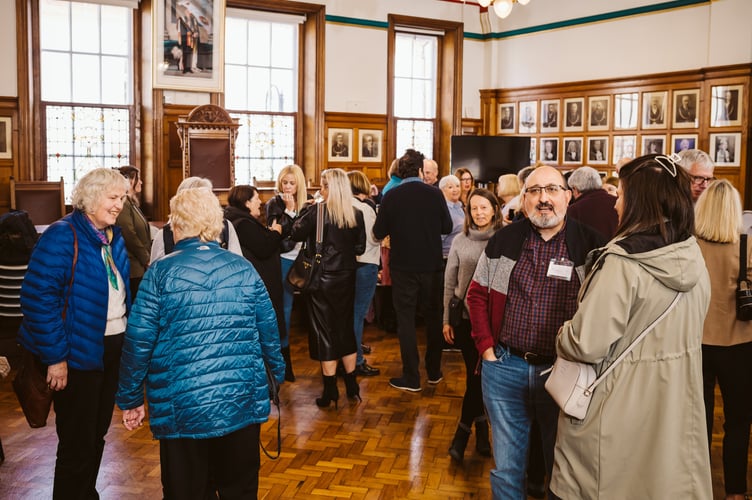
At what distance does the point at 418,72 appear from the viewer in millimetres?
12625

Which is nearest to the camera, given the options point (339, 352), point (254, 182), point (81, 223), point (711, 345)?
A: point (81, 223)

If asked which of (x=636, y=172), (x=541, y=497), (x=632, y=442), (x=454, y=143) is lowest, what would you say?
(x=541, y=497)

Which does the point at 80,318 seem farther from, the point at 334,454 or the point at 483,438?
the point at 483,438

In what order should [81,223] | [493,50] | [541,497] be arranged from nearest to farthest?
[81,223], [541,497], [493,50]

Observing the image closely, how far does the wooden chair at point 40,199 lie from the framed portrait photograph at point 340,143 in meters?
4.20

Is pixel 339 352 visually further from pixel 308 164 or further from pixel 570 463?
pixel 308 164

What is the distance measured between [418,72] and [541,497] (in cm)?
990

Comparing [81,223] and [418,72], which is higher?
[418,72]

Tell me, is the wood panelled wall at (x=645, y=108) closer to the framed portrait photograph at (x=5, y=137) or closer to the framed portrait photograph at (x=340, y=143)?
the framed portrait photograph at (x=340, y=143)

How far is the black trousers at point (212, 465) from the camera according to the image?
2.66 meters

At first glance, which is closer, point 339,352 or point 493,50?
point 339,352

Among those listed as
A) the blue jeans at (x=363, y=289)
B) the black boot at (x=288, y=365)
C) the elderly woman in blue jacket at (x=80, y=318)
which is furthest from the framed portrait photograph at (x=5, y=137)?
the elderly woman in blue jacket at (x=80, y=318)

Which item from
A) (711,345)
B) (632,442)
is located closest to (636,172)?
(632,442)

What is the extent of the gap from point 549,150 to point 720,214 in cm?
875
